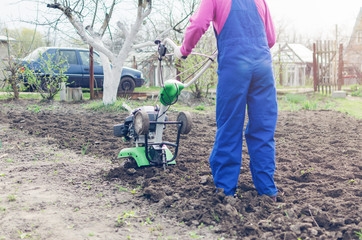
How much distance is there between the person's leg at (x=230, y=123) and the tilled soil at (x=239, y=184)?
194 millimetres

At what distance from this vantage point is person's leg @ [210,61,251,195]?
2943 mm

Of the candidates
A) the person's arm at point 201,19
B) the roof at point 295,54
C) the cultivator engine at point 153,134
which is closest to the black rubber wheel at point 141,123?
the cultivator engine at point 153,134

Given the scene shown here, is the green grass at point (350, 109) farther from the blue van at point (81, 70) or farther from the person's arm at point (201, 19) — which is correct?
the person's arm at point (201, 19)

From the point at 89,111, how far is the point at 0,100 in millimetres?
3608

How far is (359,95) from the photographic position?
14.7m

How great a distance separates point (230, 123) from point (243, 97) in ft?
0.74

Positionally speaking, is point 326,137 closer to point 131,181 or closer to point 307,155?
point 307,155

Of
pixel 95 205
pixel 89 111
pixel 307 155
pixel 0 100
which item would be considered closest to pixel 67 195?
pixel 95 205

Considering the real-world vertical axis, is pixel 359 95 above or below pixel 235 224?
above

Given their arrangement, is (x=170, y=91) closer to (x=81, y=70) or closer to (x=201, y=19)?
(x=201, y=19)

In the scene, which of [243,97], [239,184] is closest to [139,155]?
[239,184]

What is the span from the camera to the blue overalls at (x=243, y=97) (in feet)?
9.61

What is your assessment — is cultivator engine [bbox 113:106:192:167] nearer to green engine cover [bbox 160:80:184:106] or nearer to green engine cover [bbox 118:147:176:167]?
green engine cover [bbox 118:147:176:167]

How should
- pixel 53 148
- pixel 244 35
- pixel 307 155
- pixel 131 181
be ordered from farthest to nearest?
pixel 53 148 < pixel 307 155 < pixel 131 181 < pixel 244 35
